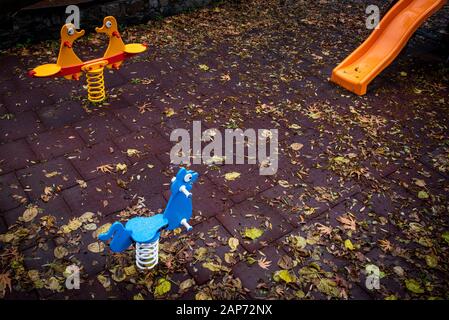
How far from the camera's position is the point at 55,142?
460cm

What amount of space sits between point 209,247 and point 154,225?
2.43ft

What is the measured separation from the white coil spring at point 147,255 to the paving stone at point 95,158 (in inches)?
54.1

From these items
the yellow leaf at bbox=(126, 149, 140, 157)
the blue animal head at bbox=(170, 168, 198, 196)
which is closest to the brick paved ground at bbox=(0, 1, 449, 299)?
the yellow leaf at bbox=(126, 149, 140, 157)

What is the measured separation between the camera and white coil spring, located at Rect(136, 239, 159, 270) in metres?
3.04

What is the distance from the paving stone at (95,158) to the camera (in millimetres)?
4215

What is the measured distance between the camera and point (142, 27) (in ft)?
24.8

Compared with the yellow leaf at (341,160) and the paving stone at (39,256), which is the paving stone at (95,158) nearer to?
the paving stone at (39,256)

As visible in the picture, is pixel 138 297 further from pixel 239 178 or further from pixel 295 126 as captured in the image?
pixel 295 126

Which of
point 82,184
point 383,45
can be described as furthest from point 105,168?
point 383,45

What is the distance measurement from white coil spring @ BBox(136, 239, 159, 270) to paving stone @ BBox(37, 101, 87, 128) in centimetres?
255

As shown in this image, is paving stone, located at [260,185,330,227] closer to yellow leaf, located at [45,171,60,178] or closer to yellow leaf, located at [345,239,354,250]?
yellow leaf, located at [345,239,354,250]
